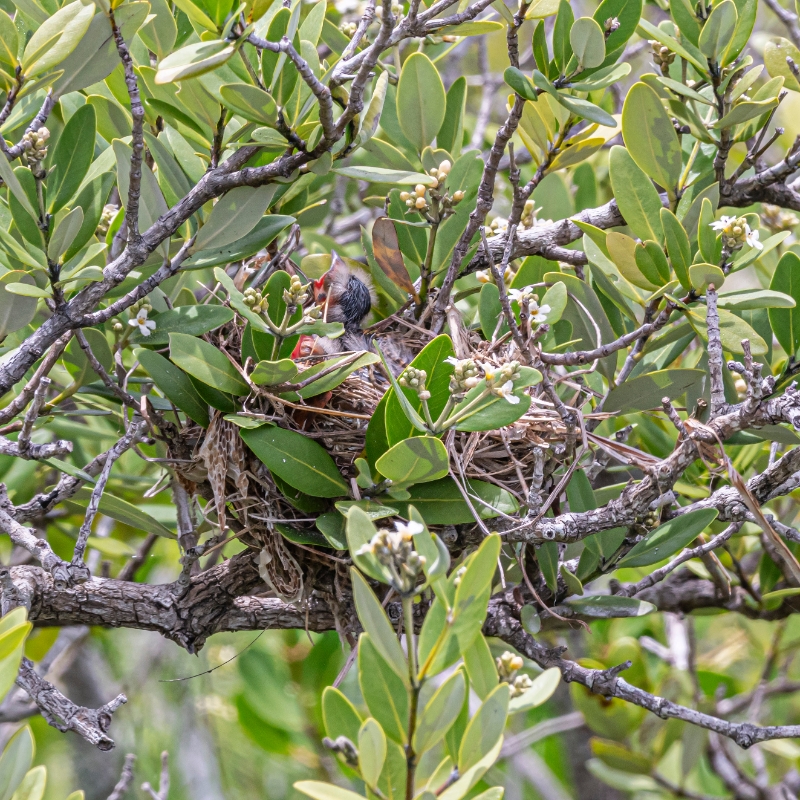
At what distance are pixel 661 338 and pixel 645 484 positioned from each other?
57 cm

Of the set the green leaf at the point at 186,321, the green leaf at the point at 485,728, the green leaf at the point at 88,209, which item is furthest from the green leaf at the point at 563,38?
the green leaf at the point at 485,728

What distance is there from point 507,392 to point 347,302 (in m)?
1.48

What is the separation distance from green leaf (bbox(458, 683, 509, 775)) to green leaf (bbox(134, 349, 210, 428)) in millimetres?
1060

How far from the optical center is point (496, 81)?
13.1 feet

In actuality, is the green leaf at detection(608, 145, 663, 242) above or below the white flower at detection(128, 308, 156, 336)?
above

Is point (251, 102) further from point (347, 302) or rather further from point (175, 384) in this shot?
point (347, 302)

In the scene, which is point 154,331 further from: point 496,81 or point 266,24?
point 496,81

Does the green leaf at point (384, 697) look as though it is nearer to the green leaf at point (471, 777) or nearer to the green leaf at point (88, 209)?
the green leaf at point (471, 777)

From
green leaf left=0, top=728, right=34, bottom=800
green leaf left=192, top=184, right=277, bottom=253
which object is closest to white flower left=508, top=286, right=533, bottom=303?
green leaf left=192, top=184, right=277, bottom=253

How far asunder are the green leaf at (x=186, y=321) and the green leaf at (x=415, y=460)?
1.84 feet

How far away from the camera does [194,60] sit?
1360 mm

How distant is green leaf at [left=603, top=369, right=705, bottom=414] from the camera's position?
6.72 feet

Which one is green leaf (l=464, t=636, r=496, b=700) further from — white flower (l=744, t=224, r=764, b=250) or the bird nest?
white flower (l=744, t=224, r=764, b=250)

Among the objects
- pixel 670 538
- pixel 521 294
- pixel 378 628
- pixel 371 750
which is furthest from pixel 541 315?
pixel 371 750
